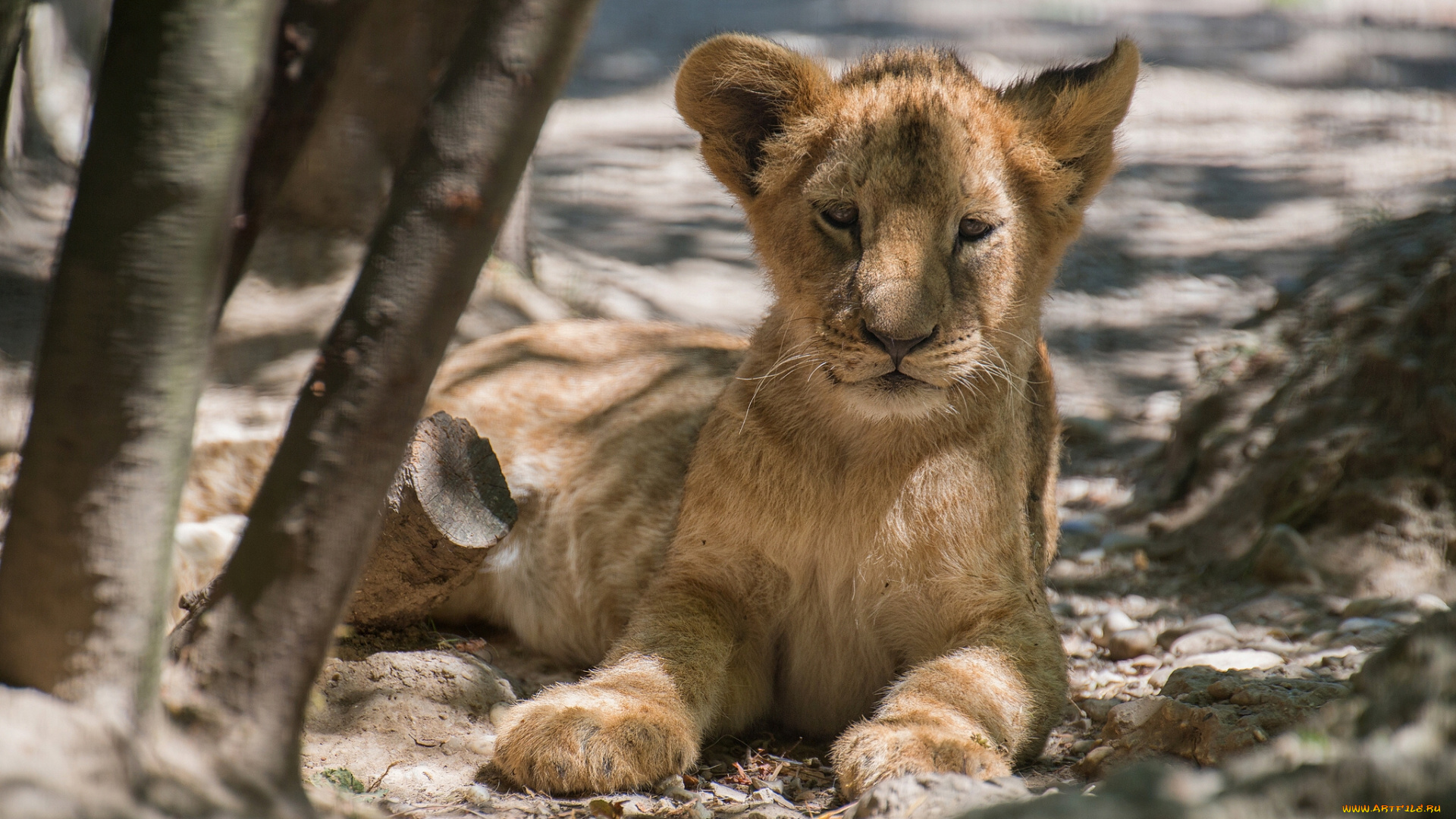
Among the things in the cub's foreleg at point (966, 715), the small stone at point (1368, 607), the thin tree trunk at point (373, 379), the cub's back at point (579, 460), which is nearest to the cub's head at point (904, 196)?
the cub's foreleg at point (966, 715)

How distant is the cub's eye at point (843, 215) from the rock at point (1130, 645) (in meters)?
2.04

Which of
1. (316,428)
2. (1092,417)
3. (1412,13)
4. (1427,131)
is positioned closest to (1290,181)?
(1427,131)

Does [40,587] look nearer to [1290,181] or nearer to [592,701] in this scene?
[592,701]

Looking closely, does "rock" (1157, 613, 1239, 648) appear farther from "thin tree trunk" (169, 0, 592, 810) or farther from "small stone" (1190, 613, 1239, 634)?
"thin tree trunk" (169, 0, 592, 810)

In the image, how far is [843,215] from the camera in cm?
381

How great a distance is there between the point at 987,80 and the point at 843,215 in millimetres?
3531

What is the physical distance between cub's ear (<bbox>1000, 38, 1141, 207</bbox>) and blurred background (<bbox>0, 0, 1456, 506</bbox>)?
331 millimetres

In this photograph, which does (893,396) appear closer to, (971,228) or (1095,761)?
(971,228)

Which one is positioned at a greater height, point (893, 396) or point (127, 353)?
point (127, 353)

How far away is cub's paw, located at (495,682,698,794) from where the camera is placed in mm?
3258

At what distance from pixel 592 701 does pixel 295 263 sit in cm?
388

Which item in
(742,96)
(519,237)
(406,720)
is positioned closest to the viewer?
(406,720)

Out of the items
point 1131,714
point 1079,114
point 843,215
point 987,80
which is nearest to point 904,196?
point 843,215

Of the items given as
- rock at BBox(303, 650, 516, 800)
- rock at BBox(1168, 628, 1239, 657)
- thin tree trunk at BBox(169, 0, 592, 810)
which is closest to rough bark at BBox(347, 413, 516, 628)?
rock at BBox(303, 650, 516, 800)
